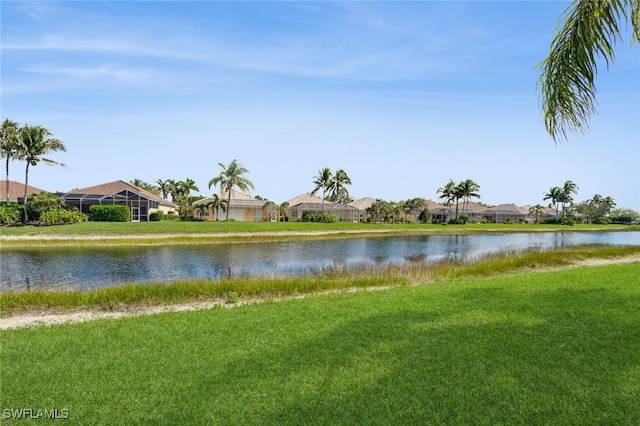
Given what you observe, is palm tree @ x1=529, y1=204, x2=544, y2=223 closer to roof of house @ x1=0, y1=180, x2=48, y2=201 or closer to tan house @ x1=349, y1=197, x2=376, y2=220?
tan house @ x1=349, y1=197, x2=376, y2=220

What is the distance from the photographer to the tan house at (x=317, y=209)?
248 ft

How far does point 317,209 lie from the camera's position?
74.9m

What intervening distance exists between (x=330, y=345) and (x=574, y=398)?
10.3ft

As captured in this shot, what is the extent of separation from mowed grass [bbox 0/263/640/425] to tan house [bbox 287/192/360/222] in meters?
66.3

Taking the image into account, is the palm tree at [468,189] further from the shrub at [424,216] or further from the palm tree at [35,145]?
the palm tree at [35,145]

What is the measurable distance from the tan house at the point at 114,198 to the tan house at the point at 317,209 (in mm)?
27842

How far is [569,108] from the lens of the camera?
7082 millimetres

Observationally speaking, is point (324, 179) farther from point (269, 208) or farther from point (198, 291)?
point (198, 291)

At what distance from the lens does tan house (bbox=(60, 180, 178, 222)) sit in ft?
165

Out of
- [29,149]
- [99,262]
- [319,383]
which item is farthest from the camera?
[29,149]

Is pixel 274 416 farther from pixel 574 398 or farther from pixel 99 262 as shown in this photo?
pixel 99 262

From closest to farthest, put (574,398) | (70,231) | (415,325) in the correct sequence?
(574,398), (415,325), (70,231)

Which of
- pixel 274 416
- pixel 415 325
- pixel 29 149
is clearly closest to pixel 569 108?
pixel 415 325

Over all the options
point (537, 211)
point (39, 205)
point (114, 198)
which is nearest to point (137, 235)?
point (39, 205)
